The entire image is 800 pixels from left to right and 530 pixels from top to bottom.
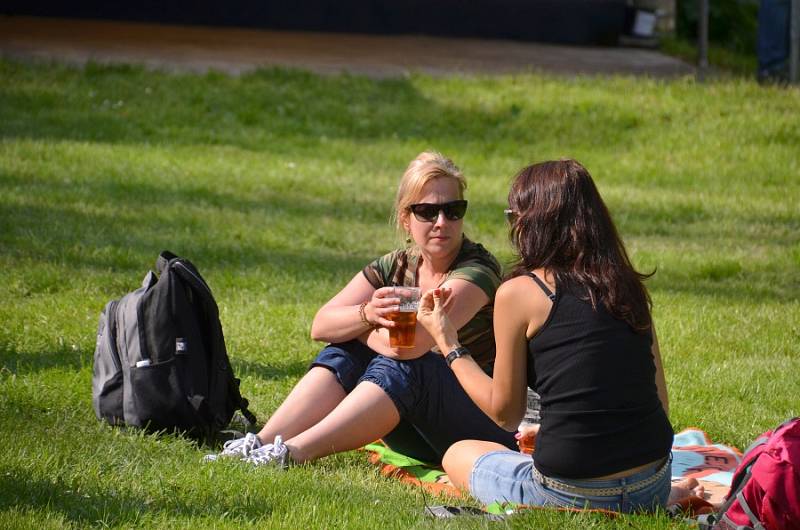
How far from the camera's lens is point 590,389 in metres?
3.76

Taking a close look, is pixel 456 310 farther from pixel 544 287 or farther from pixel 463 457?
pixel 544 287

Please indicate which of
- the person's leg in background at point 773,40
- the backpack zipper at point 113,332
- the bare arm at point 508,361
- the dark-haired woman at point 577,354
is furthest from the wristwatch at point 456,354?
the person's leg in background at point 773,40

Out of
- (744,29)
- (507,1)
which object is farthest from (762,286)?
(744,29)

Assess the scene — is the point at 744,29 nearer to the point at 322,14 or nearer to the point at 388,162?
the point at 322,14

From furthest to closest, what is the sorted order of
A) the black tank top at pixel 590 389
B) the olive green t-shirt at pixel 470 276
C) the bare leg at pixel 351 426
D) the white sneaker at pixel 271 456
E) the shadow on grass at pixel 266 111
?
the shadow on grass at pixel 266 111
the olive green t-shirt at pixel 470 276
the bare leg at pixel 351 426
the white sneaker at pixel 271 456
the black tank top at pixel 590 389

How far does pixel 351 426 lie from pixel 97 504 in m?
1.02

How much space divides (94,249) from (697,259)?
4100 millimetres

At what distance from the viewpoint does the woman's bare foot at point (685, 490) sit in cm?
420

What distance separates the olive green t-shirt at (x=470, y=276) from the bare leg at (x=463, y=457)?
489 millimetres

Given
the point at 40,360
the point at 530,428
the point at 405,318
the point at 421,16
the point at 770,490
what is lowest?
the point at 40,360

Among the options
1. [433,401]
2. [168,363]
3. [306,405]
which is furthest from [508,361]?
[168,363]

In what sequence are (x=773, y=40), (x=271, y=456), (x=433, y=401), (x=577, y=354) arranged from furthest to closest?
(x=773, y=40), (x=433, y=401), (x=271, y=456), (x=577, y=354)

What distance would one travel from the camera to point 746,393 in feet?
19.1

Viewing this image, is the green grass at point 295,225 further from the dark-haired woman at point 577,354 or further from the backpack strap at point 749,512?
the backpack strap at point 749,512
